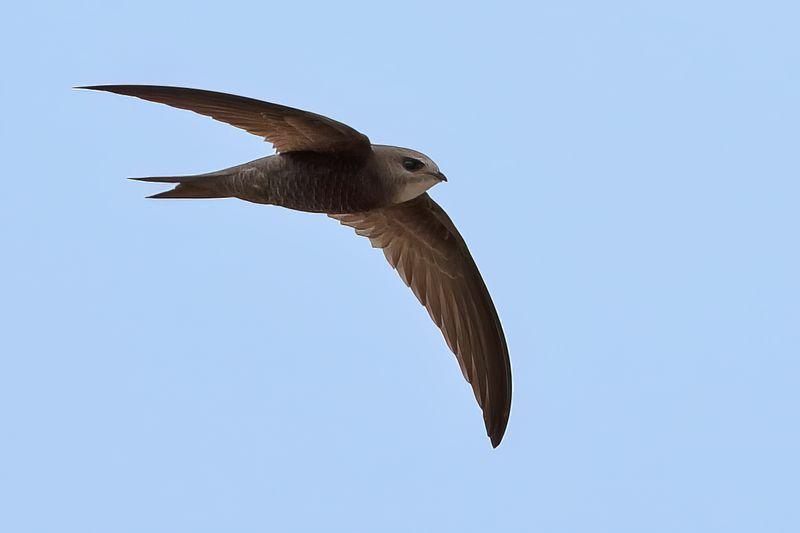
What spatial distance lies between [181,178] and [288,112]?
57 cm

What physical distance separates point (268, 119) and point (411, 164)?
1.94 feet

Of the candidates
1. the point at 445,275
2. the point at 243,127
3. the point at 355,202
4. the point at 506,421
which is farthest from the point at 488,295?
the point at 243,127

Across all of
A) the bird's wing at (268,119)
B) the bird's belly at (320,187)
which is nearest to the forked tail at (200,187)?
the bird's belly at (320,187)

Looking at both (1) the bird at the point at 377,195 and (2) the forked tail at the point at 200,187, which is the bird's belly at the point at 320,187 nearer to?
(1) the bird at the point at 377,195

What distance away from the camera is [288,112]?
4.49 meters

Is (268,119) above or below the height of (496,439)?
above

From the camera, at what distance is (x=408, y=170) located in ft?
15.9

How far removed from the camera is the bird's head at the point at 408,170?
4809 mm

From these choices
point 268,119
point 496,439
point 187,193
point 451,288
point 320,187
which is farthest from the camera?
point 451,288

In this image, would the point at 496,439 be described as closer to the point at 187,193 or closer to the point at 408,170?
the point at 408,170

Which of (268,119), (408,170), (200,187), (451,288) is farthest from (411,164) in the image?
(451,288)

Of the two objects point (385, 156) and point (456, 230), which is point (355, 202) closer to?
point (385, 156)

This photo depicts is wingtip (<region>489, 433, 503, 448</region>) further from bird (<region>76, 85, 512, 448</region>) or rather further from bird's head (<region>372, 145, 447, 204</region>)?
bird's head (<region>372, 145, 447, 204</region>)

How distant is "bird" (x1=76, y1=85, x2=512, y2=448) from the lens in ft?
15.0
